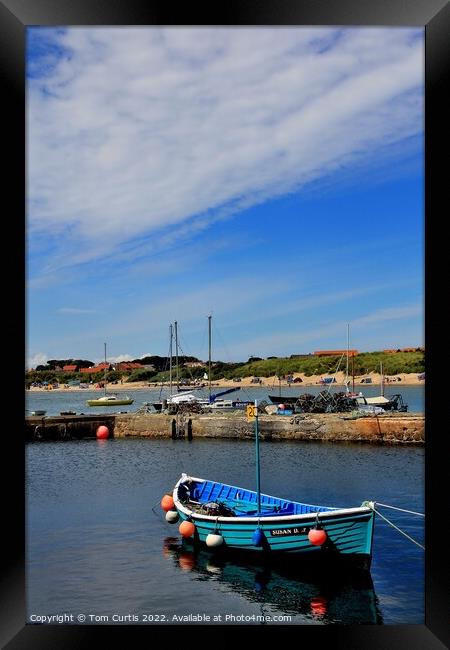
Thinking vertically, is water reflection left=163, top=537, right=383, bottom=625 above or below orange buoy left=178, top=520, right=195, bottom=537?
below

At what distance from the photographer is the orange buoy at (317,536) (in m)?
9.33

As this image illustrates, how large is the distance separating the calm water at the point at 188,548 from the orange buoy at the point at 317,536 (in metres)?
0.67

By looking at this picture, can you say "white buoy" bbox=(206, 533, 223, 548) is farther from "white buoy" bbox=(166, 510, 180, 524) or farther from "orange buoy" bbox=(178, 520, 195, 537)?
"white buoy" bbox=(166, 510, 180, 524)

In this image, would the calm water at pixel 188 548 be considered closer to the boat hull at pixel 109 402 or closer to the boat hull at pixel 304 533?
the boat hull at pixel 304 533

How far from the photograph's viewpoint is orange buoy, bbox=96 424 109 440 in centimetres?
2753

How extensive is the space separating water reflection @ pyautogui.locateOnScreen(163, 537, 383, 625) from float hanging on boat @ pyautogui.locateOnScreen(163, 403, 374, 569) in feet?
0.88

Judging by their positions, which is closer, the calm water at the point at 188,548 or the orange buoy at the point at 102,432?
the calm water at the point at 188,548

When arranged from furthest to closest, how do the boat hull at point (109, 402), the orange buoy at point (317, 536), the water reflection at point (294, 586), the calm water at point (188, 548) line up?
the boat hull at point (109, 402), the orange buoy at point (317, 536), the calm water at point (188, 548), the water reflection at point (294, 586)

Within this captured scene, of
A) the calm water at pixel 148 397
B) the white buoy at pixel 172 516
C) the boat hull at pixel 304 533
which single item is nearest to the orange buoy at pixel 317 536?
the boat hull at pixel 304 533

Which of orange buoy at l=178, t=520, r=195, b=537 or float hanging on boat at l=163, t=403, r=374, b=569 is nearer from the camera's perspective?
float hanging on boat at l=163, t=403, r=374, b=569

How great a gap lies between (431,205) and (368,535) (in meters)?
6.51

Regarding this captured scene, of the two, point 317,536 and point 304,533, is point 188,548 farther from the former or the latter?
point 317,536

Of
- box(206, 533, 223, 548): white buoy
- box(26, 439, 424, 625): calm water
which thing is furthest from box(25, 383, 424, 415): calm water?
box(206, 533, 223, 548): white buoy

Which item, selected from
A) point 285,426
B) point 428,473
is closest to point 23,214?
point 428,473
